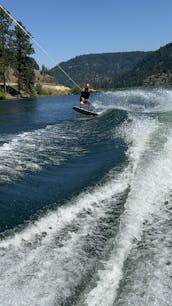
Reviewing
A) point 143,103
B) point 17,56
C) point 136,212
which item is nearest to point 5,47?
point 17,56

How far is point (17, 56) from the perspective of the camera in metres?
63.4

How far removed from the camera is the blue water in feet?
12.7

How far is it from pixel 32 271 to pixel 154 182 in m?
3.80

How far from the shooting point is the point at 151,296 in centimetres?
370

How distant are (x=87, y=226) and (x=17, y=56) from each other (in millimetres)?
61275

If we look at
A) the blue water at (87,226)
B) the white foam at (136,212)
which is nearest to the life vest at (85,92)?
the blue water at (87,226)

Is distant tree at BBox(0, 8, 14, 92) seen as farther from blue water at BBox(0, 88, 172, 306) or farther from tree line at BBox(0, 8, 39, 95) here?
blue water at BBox(0, 88, 172, 306)

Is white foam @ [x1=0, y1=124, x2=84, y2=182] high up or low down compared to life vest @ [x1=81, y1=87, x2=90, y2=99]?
down

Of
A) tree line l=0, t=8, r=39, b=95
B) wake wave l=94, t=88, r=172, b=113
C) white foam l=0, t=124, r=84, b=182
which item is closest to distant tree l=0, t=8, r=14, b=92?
tree line l=0, t=8, r=39, b=95

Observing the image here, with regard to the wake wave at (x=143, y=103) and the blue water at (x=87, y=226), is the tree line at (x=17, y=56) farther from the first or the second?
the blue water at (x=87, y=226)

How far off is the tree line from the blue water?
165 feet

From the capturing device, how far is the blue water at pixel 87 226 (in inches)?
153

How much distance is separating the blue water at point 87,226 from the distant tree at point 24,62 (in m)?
54.4

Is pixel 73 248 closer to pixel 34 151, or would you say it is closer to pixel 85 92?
pixel 34 151
